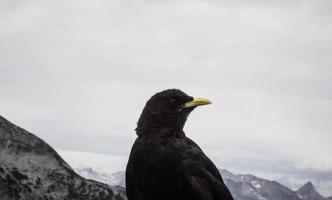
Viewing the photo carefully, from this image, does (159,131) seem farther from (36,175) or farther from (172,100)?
(36,175)

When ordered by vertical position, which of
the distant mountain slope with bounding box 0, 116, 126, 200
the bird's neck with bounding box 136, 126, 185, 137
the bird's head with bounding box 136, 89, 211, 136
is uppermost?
the bird's head with bounding box 136, 89, 211, 136

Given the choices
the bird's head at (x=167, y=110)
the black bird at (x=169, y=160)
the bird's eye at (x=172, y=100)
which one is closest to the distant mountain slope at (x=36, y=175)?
the black bird at (x=169, y=160)

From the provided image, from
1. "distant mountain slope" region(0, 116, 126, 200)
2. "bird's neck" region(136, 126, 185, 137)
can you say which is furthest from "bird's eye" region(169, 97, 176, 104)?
"distant mountain slope" region(0, 116, 126, 200)

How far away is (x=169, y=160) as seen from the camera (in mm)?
9117

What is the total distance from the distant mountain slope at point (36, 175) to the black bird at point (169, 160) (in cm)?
209

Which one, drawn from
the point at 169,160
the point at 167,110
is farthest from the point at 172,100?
the point at 169,160

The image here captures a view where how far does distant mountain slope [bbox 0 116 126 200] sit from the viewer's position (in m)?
11.3

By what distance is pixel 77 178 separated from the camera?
1177 centimetres

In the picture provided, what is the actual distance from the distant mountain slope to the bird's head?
7.38ft

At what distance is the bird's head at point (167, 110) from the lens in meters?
10.0

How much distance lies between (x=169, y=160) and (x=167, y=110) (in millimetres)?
1397

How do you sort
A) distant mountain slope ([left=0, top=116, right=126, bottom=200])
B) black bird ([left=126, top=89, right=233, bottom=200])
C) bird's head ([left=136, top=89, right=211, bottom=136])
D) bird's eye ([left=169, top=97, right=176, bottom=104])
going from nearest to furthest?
1. black bird ([left=126, top=89, right=233, bottom=200])
2. bird's head ([left=136, top=89, right=211, bottom=136])
3. bird's eye ([left=169, top=97, right=176, bottom=104])
4. distant mountain slope ([left=0, top=116, right=126, bottom=200])

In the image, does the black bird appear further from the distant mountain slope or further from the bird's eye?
the distant mountain slope

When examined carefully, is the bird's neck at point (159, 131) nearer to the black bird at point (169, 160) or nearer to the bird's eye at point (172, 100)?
the black bird at point (169, 160)
